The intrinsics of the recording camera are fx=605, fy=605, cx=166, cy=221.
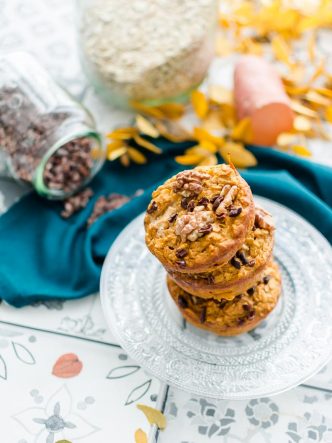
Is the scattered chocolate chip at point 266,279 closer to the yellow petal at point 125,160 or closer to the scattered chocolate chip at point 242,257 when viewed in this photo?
the scattered chocolate chip at point 242,257

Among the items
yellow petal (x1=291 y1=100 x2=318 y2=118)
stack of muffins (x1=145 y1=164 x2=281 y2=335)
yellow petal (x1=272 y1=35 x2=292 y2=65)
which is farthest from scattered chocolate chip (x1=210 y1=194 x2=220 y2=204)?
yellow petal (x1=272 y1=35 x2=292 y2=65)

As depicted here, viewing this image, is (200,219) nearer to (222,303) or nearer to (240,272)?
(240,272)

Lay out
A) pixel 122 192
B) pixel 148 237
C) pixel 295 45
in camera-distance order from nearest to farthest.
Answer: pixel 148 237 → pixel 122 192 → pixel 295 45

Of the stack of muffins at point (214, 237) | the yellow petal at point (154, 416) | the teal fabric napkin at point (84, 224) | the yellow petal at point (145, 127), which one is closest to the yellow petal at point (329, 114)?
the teal fabric napkin at point (84, 224)

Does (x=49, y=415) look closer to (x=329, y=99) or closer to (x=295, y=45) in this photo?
(x=329, y=99)

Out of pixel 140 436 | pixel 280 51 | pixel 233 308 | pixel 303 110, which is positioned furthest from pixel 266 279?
pixel 280 51

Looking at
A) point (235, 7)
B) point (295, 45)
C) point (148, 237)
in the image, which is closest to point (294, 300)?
point (148, 237)

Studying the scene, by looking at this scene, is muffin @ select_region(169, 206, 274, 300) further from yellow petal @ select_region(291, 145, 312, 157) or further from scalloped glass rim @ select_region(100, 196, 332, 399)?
yellow petal @ select_region(291, 145, 312, 157)

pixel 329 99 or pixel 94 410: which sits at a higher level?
pixel 329 99
